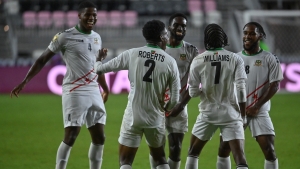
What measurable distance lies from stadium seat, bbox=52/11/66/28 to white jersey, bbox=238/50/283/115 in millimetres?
19215

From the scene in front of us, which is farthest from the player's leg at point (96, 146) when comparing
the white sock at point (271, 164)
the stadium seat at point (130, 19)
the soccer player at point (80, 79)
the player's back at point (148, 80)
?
the stadium seat at point (130, 19)

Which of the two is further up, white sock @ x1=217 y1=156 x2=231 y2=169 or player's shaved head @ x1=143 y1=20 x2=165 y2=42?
player's shaved head @ x1=143 y1=20 x2=165 y2=42

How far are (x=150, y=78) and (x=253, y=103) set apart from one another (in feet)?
5.90

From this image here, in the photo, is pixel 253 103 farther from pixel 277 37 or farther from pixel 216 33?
pixel 277 37

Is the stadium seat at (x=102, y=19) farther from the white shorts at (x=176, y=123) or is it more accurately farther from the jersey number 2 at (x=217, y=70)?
the jersey number 2 at (x=217, y=70)

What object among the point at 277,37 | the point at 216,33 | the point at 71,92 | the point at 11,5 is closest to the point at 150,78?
the point at 216,33

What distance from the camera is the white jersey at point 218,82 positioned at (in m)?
6.27

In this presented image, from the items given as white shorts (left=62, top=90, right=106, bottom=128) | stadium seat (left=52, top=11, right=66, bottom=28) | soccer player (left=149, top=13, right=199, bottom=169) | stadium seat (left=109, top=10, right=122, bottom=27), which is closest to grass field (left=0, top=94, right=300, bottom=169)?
white shorts (left=62, top=90, right=106, bottom=128)

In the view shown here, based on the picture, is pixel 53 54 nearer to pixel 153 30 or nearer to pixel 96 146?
pixel 96 146

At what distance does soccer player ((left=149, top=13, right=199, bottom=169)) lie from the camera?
7.27 meters

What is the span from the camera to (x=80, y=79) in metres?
7.50

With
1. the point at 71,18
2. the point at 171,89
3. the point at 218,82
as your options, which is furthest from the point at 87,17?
the point at 71,18

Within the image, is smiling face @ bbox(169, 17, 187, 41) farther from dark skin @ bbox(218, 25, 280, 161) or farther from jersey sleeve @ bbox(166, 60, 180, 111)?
jersey sleeve @ bbox(166, 60, 180, 111)

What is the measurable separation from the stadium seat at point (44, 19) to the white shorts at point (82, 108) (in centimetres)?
1874
